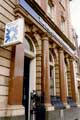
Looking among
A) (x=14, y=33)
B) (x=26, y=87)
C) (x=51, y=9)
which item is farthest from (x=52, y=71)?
(x=14, y=33)

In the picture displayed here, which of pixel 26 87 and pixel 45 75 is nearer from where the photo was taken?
pixel 26 87

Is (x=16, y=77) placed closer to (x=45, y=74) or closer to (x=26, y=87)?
(x=26, y=87)

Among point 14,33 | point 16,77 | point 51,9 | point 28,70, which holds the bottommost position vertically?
point 16,77

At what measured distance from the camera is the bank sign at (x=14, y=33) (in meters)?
6.89

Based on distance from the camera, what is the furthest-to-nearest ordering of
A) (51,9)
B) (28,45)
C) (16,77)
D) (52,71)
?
(51,9)
(52,71)
(28,45)
(16,77)

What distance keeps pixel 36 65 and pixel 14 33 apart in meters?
3.85

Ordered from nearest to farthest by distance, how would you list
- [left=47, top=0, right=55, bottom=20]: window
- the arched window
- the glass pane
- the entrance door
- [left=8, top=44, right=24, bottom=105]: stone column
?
1. [left=8, top=44, right=24, bottom=105]: stone column
2. the entrance door
3. the glass pane
4. the arched window
5. [left=47, top=0, right=55, bottom=20]: window

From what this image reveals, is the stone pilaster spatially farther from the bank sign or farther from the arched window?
the bank sign

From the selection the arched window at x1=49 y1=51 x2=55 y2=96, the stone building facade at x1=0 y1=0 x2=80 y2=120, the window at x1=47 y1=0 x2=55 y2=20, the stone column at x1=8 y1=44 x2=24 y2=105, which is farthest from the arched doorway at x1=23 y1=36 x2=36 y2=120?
the window at x1=47 y1=0 x2=55 y2=20

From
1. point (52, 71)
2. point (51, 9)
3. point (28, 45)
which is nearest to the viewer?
point (28, 45)

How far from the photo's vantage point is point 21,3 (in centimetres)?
894

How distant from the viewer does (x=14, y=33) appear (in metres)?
7.06

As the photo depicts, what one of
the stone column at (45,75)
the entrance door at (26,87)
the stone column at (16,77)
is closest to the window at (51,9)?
the stone column at (45,75)

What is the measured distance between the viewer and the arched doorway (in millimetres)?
10000
